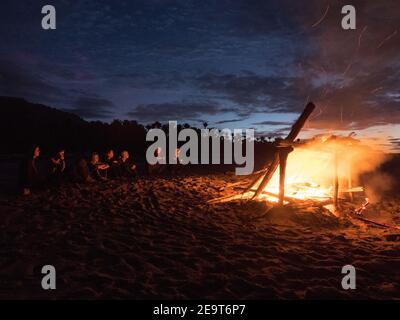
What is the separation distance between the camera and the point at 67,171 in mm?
11664

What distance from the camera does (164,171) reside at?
1666 cm

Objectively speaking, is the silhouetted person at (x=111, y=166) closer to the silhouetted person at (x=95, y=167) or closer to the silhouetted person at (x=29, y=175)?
the silhouetted person at (x=95, y=167)

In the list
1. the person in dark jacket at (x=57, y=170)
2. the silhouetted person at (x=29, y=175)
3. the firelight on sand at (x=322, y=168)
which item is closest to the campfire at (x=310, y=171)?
the firelight on sand at (x=322, y=168)

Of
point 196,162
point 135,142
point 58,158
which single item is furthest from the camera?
point 135,142

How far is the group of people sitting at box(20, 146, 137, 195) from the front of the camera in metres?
10.2

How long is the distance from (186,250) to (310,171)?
863cm

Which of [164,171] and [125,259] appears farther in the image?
[164,171]

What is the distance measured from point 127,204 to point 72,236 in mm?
2877

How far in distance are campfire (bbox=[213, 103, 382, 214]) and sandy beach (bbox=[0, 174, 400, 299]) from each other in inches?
36.8

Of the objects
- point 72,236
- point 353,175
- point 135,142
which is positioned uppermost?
point 135,142
